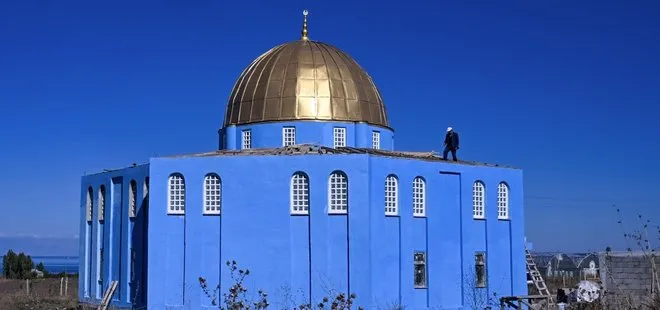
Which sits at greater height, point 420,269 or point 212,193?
point 212,193

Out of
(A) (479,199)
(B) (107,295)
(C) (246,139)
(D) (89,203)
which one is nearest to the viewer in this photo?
(B) (107,295)

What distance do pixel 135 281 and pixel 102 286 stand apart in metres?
3.55

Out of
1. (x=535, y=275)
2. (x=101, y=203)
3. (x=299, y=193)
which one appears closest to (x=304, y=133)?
(x=299, y=193)

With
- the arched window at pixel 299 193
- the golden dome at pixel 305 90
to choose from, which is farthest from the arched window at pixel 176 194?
the golden dome at pixel 305 90

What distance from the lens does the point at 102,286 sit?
34406 mm

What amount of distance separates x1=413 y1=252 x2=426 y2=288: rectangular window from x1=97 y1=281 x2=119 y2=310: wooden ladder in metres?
11.9

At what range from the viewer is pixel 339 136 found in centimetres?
3459

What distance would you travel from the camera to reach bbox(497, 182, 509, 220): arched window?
33.0 metres

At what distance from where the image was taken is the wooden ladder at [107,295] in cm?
3131

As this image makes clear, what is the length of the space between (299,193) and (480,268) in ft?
26.4

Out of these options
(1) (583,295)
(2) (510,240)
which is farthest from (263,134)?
(1) (583,295)

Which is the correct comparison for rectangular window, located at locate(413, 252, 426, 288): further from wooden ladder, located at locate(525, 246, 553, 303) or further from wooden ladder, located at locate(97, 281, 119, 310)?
wooden ladder, located at locate(97, 281, 119, 310)

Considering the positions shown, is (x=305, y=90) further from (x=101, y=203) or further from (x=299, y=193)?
(x=101, y=203)

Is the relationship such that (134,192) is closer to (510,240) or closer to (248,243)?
(248,243)
